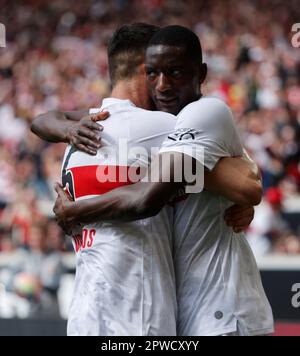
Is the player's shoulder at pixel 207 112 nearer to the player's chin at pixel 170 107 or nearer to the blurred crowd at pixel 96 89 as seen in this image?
the player's chin at pixel 170 107

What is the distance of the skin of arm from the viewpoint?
3.21 m

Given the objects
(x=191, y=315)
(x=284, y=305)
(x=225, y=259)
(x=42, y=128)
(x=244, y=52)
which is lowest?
(x=284, y=305)

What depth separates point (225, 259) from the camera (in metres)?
3.39

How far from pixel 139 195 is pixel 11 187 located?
7.29m

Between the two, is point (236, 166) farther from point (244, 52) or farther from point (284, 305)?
point (244, 52)

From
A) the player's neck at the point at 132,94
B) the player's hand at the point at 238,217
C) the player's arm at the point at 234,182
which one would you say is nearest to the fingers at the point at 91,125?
the player's neck at the point at 132,94

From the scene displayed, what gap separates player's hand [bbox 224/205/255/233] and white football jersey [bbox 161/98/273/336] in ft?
0.09

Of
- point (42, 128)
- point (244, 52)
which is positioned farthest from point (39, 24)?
point (42, 128)

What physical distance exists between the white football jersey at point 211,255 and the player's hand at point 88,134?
327 millimetres

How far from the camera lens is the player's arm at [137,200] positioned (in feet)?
10.5

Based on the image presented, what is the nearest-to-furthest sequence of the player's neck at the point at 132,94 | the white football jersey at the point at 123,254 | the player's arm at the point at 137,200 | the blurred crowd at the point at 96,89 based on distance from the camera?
the player's arm at the point at 137,200, the white football jersey at the point at 123,254, the player's neck at the point at 132,94, the blurred crowd at the point at 96,89

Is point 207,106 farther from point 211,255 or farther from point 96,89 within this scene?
point 96,89

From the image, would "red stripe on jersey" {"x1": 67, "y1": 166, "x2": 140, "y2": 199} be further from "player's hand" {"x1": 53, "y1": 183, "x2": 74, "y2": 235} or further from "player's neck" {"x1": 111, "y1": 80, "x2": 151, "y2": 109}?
"player's neck" {"x1": 111, "y1": 80, "x2": 151, "y2": 109}

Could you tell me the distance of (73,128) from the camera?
11.8 feet
